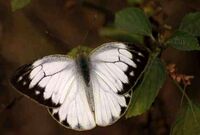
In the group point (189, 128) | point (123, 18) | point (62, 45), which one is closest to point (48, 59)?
point (123, 18)

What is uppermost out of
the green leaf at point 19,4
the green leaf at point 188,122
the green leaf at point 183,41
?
the green leaf at point 19,4

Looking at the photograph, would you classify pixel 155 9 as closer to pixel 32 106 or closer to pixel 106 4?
pixel 106 4

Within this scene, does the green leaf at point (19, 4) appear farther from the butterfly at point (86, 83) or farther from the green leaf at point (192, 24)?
the green leaf at point (192, 24)

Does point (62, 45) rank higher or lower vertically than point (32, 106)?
higher

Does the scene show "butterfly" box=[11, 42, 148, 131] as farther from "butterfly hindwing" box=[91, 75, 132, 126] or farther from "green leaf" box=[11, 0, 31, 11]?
"green leaf" box=[11, 0, 31, 11]

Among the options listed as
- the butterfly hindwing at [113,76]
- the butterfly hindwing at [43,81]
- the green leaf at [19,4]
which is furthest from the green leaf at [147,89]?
the green leaf at [19,4]

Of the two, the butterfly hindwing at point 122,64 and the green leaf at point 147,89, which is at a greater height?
the butterfly hindwing at point 122,64

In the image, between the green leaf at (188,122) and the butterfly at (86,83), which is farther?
the green leaf at (188,122)
